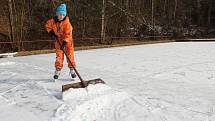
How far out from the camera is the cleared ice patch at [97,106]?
417cm

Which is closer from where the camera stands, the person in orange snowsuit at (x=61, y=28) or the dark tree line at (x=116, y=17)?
the person in orange snowsuit at (x=61, y=28)

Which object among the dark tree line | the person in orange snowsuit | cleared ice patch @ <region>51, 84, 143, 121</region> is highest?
the dark tree line

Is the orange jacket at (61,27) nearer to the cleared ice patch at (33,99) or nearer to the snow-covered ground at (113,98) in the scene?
the snow-covered ground at (113,98)

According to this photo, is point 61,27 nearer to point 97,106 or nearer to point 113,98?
point 113,98

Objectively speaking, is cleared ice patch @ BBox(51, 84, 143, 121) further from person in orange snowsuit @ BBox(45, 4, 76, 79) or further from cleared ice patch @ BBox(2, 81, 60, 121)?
person in orange snowsuit @ BBox(45, 4, 76, 79)

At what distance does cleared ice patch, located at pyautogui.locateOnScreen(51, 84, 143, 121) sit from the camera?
13.7 ft

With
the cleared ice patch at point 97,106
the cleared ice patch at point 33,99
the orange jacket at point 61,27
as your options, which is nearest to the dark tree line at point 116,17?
the orange jacket at point 61,27

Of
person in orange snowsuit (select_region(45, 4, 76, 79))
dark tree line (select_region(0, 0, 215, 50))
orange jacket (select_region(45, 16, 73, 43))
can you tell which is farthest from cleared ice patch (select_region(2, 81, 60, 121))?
dark tree line (select_region(0, 0, 215, 50))

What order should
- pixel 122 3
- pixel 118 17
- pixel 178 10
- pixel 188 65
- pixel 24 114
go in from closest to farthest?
pixel 24 114
pixel 188 65
pixel 118 17
pixel 122 3
pixel 178 10

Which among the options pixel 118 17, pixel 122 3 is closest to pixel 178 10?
pixel 122 3

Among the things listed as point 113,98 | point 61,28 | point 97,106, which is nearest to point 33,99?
point 97,106

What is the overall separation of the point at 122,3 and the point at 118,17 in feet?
9.87

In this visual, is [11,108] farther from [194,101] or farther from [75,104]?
[194,101]

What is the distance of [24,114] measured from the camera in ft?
14.1
